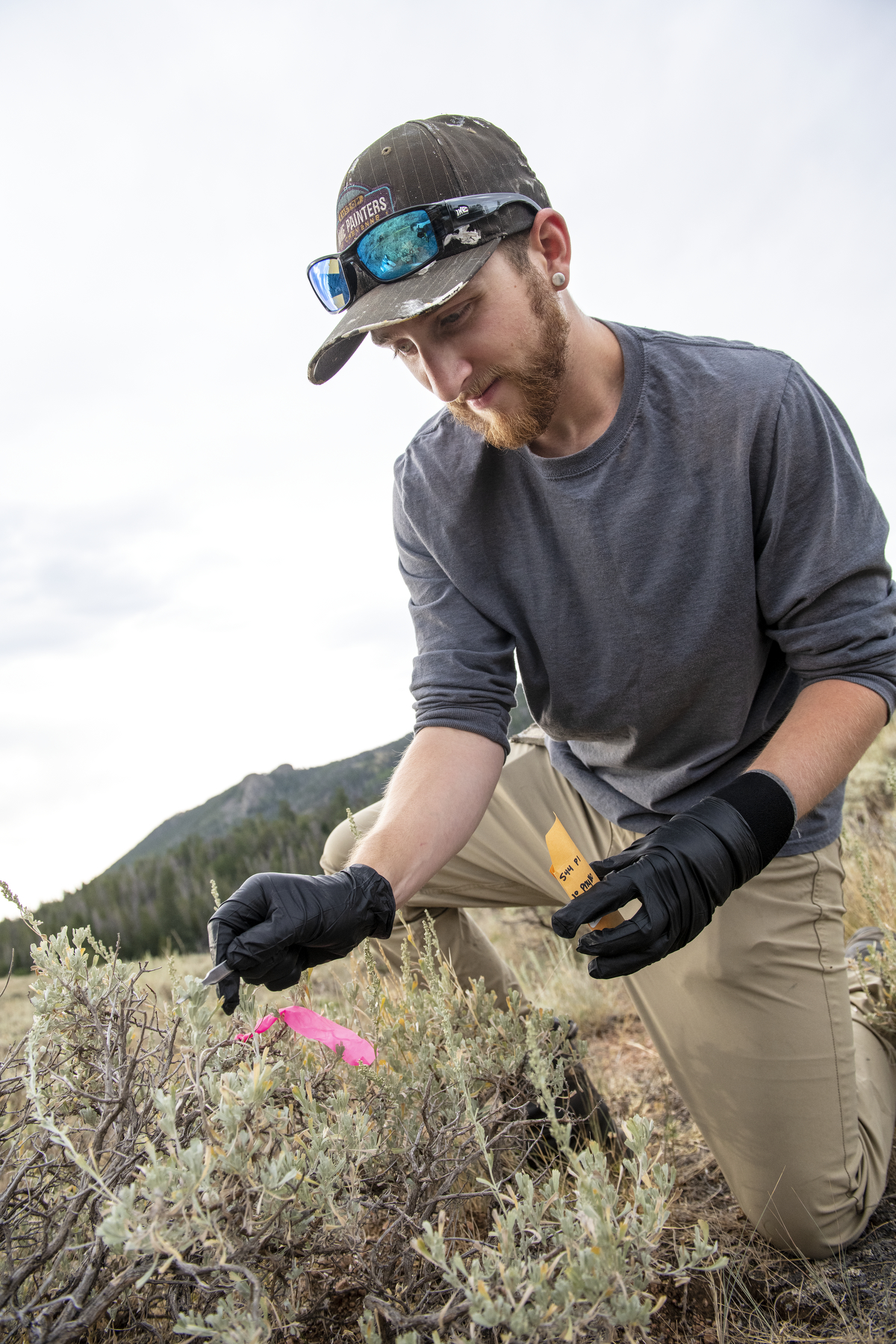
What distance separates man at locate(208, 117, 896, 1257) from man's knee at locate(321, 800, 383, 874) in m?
0.60

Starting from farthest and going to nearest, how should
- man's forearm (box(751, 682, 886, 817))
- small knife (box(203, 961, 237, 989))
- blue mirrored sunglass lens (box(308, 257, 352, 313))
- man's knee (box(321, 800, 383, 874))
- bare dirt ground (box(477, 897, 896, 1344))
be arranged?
man's knee (box(321, 800, 383, 874))
blue mirrored sunglass lens (box(308, 257, 352, 313))
man's forearm (box(751, 682, 886, 817))
bare dirt ground (box(477, 897, 896, 1344))
small knife (box(203, 961, 237, 989))

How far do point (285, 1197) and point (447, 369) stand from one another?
2.07 metres

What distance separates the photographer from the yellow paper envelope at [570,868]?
2.07 meters

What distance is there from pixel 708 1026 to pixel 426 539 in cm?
184

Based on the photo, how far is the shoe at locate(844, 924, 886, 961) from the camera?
10.9 ft

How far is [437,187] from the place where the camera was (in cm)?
249

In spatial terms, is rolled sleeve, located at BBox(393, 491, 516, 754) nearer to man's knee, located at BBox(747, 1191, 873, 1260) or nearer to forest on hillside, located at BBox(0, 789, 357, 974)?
man's knee, located at BBox(747, 1191, 873, 1260)

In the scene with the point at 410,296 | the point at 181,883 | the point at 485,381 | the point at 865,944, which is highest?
the point at 410,296

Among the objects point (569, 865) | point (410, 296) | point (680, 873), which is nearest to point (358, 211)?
point (410, 296)

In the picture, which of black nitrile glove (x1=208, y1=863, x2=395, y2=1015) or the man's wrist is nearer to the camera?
black nitrile glove (x1=208, y1=863, x2=395, y2=1015)

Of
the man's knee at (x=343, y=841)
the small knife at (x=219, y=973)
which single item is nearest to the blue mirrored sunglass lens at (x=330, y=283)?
the man's knee at (x=343, y=841)

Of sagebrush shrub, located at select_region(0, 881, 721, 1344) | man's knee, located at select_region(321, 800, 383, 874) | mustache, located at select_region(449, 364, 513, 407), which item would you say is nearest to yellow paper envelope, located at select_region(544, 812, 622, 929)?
sagebrush shrub, located at select_region(0, 881, 721, 1344)

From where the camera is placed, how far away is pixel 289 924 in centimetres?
190

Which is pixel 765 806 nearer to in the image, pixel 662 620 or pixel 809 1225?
pixel 662 620
